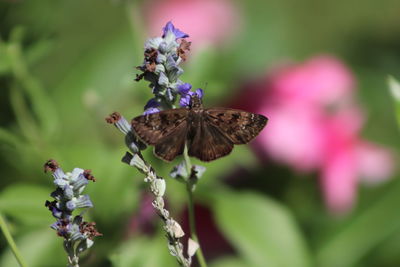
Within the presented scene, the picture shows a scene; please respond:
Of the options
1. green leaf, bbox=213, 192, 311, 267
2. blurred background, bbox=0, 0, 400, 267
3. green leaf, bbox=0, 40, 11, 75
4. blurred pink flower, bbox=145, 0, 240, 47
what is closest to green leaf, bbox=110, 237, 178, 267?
blurred background, bbox=0, 0, 400, 267

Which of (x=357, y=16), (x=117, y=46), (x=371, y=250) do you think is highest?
(x=357, y=16)

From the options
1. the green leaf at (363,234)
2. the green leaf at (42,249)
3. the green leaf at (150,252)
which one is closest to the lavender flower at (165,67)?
the green leaf at (150,252)

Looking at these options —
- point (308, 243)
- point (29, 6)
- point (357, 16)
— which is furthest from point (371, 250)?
point (357, 16)

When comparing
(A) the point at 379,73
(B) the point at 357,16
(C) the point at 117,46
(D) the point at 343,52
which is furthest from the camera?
(B) the point at 357,16

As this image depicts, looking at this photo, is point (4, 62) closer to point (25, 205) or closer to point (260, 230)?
point (25, 205)

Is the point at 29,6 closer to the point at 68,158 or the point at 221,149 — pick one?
the point at 68,158

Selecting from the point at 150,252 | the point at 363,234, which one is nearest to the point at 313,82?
the point at 363,234

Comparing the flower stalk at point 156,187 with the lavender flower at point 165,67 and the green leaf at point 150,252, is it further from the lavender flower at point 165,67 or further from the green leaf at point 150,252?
the green leaf at point 150,252
